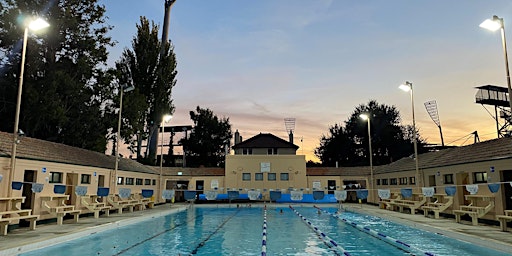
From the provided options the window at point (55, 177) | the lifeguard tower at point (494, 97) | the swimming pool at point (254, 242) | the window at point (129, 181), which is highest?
the lifeguard tower at point (494, 97)

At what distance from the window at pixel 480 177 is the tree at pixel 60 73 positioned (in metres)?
24.5

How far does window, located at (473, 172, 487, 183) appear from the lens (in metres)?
15.1

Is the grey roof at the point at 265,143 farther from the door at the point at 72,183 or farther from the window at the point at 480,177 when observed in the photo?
the window at the point at 480,177

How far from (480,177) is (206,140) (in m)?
42.8

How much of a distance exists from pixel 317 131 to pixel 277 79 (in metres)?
32.3

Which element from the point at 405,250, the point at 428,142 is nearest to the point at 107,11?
the point at 405,250

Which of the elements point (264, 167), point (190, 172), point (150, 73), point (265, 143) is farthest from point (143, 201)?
point (265, 143)

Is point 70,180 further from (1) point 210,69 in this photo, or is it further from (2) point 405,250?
(2) point 405,250

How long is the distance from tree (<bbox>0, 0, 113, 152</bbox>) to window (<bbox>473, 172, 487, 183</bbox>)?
24528 millimetres

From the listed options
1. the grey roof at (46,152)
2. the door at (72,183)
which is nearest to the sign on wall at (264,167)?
the grey roof at (46,152)

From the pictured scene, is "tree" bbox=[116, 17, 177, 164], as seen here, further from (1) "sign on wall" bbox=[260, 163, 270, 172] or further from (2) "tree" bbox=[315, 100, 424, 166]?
(2) "tree" bbox=[315, 100, 424, 166]

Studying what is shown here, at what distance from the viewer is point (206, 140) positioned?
54188 millimetres

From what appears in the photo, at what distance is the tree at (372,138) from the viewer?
168 ft

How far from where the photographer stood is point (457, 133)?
40.5 metres
